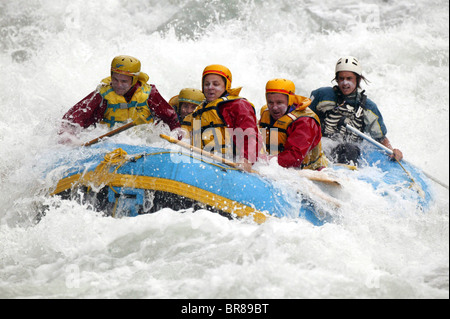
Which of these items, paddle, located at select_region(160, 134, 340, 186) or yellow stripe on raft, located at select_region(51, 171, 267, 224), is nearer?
yellow stripe on raft, located at select_region(51, 171, 267, 224)

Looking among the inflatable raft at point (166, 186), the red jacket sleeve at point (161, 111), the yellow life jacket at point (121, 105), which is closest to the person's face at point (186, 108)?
the red jacket sleeve at point (161, 111)

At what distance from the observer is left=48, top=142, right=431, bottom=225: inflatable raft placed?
3.81m

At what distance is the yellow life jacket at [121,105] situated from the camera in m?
4.87

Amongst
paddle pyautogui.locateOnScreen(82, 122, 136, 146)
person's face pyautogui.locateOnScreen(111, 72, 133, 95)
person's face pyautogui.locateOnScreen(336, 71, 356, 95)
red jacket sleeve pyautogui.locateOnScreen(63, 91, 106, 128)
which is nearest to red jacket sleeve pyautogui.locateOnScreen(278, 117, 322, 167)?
paddle pyautogui.locateOnScreen(82, 122, 136, 146)

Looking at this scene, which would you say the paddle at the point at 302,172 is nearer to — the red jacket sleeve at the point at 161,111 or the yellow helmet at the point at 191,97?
the red jacket sleeve at the point at 161,111

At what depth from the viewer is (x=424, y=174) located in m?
5.45

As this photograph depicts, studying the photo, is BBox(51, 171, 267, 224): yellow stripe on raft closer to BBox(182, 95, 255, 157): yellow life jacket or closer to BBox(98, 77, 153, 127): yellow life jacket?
BBox(182, 95, 255, 157): yellow life jacket

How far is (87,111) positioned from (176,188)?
55.3 inches

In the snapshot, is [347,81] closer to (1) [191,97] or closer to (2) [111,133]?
(1) [191,97]

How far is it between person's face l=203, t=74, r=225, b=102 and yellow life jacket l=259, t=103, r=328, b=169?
0.47 m

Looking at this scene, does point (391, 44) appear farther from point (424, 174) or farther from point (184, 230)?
point (184, 230)

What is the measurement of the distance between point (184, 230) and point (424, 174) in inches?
108

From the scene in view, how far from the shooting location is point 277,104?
15.0 feet

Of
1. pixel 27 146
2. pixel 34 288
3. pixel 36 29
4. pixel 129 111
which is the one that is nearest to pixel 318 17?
pixel 36 29
